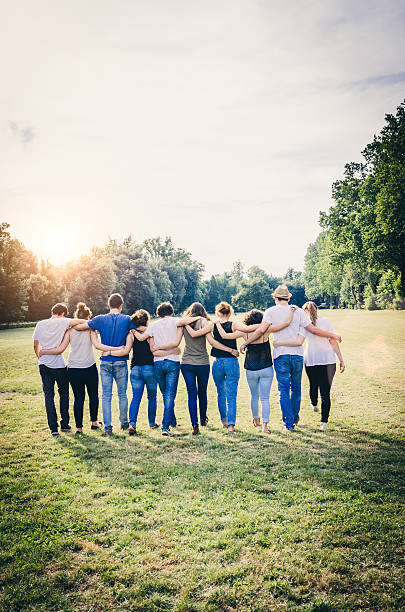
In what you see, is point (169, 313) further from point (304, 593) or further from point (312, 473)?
point (304, 593)

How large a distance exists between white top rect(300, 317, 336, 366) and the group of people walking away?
2 cm

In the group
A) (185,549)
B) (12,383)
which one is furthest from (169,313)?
(12,383)

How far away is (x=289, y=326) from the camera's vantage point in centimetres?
687

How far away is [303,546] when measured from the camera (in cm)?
356

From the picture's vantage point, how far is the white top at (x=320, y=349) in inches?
283

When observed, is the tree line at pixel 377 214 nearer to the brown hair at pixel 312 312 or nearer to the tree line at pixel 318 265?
the tree line at pixel 318 265

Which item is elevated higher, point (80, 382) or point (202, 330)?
point (202, 330)

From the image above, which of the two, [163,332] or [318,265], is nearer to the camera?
[163,332]

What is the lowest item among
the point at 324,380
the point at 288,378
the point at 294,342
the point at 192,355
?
the point at 324,380

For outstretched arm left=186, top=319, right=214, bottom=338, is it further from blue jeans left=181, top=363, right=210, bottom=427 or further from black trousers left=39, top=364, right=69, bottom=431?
black trousers left=39, top=364, right=69, bottom=431

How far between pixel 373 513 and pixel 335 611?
1.44 metres

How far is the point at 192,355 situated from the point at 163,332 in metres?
0.68

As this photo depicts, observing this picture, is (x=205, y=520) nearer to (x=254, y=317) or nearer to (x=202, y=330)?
(x=202, y=330)

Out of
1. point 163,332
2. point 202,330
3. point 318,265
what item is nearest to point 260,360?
point 202,330
